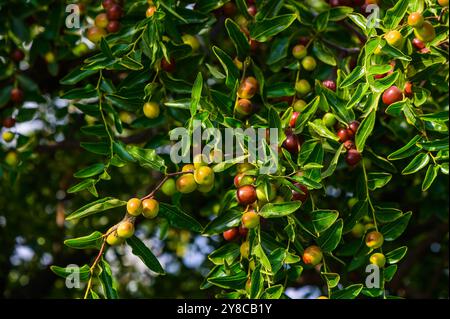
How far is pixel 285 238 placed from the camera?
5.58 feet

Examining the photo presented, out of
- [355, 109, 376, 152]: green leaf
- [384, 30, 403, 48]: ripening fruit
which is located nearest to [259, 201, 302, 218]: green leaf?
[355, 109, 376, 152]: green leaf

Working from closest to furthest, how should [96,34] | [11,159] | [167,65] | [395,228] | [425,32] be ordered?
[425,32], [395,228], [167,65], [96,34], [11,159]

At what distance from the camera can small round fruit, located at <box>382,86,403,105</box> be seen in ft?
5.32

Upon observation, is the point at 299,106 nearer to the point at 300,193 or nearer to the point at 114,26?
the point at 300,193

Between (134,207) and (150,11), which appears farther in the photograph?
(150,11)

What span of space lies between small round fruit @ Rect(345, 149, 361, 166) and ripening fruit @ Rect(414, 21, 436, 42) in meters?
0.32

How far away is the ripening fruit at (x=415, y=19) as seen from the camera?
155 centimetres

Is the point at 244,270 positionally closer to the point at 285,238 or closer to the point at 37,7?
the point at 285,238

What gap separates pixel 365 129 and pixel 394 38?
0.74ft

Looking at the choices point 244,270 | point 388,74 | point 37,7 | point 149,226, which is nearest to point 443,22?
point 388,74

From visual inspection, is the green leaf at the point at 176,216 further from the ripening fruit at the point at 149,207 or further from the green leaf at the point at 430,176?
the green leaf at the point at 430,176

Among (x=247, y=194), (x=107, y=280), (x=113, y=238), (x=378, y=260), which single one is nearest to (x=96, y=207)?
(x=113, y=238)

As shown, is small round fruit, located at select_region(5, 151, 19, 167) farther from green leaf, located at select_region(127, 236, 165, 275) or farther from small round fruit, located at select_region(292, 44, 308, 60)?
small round fruit, located at select_region(292, 44, 308, 60)

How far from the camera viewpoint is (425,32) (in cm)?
161
